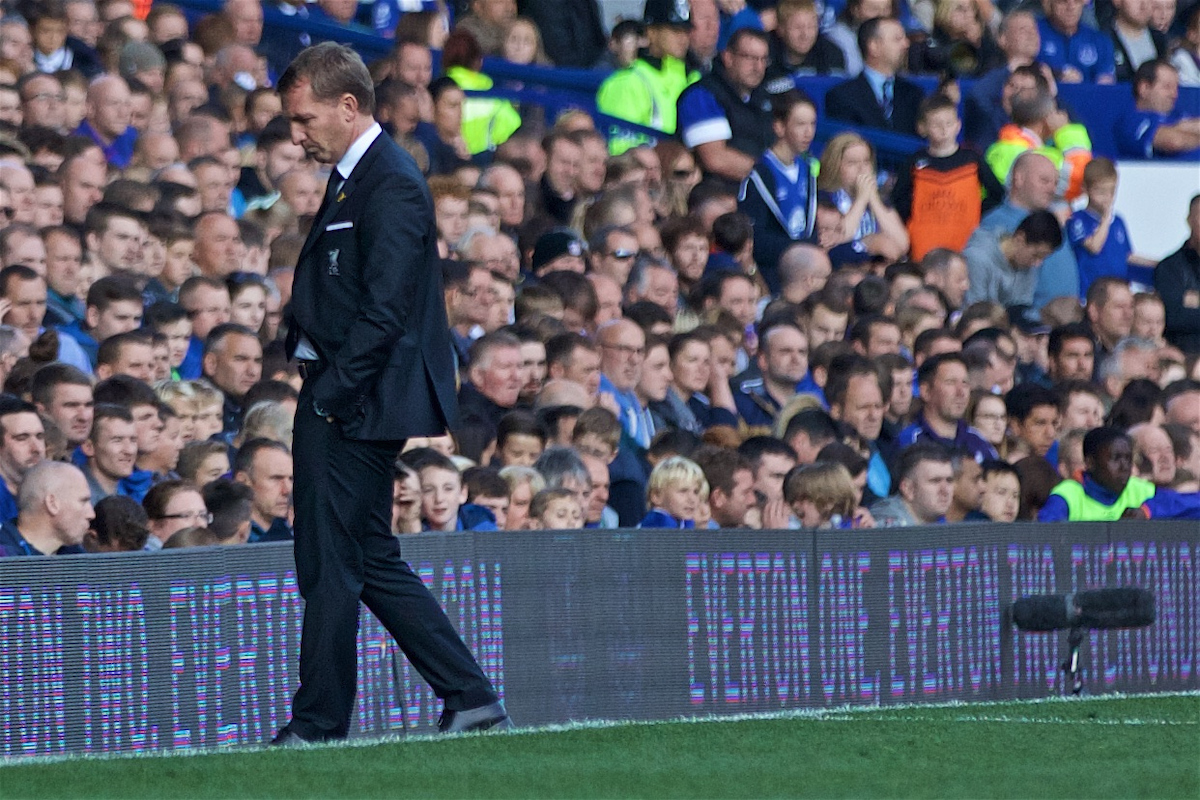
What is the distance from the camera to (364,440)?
250 inches

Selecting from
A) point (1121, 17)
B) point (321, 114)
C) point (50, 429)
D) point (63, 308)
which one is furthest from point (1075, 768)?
point (1121, 17)

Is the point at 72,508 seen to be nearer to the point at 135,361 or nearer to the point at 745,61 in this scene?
the point at 135,361

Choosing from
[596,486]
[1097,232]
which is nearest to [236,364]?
[596,486]

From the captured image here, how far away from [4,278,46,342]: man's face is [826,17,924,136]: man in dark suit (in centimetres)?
676

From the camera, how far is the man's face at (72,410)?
859cm

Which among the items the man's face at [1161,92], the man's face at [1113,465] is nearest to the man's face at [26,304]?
the man's face at [1113,465]

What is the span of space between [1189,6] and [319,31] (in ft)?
22.6

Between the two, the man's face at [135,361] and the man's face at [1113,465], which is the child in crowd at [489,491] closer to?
the man's face at [135,361]

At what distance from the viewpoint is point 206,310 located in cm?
1005

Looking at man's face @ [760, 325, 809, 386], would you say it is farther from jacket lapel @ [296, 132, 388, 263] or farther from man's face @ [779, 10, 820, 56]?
jacket lapel @ [296, 132, 388, 263]

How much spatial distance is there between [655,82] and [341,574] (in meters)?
8.09

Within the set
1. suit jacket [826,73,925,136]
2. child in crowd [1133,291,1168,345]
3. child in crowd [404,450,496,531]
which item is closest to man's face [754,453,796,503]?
child in crowd [404,450,496,531]

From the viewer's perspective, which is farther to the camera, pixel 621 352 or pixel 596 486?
pixel 621 352

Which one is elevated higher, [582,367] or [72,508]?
[582,367]
